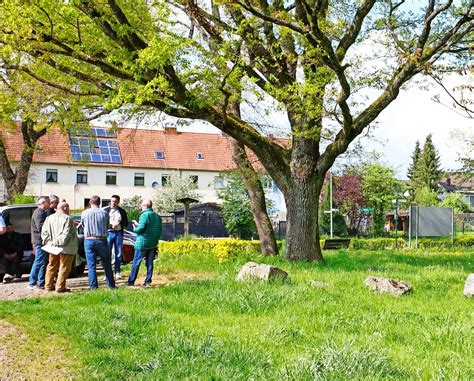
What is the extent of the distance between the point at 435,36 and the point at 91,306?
10.9 m

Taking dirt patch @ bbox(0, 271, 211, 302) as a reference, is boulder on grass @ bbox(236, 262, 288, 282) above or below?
above

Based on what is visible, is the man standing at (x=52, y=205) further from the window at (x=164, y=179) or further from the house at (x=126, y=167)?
the window at (x=164, y=179)

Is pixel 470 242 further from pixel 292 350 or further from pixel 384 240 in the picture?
pixel 292 350

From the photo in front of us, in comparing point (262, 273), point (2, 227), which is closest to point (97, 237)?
point (2, 227)

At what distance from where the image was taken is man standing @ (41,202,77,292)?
12820mm

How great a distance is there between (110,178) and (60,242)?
45947mm

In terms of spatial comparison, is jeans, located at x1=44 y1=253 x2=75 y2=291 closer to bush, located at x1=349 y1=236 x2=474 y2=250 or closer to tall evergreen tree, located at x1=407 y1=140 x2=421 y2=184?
bush, located at x1=349 y1=236 x2=474 y2=250

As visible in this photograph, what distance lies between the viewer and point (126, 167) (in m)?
58.4

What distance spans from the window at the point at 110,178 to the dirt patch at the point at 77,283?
4230cm

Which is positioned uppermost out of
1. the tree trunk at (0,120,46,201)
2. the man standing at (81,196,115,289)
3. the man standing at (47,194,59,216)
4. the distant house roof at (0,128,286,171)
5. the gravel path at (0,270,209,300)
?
the distant house roof at (0,128,286,171)

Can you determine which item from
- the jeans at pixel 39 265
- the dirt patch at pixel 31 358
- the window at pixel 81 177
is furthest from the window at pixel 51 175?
the dirt patch at pixel 31 358

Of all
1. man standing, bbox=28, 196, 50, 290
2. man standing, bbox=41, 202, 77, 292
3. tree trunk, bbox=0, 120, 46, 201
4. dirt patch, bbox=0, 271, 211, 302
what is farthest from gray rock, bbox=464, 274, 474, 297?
tree trunk, bbox=0, 120, 46, 201

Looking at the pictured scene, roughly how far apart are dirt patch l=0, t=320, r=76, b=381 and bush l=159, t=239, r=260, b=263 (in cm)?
902

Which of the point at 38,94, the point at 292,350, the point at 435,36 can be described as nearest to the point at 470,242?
the point at 435,36
